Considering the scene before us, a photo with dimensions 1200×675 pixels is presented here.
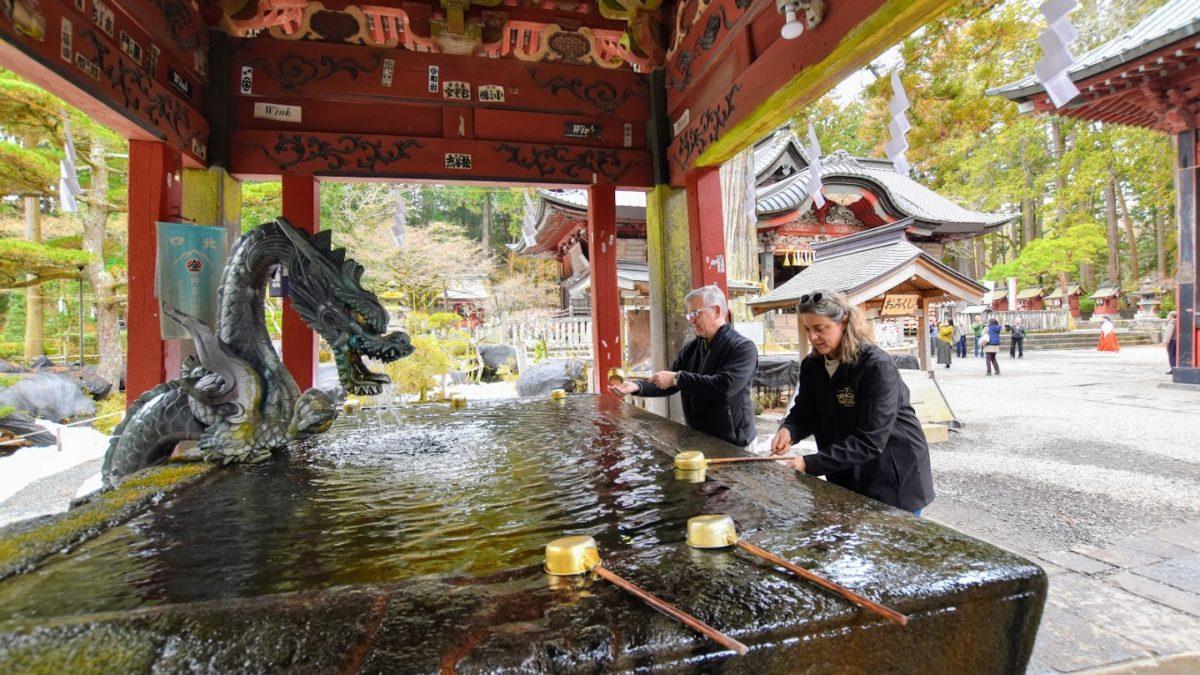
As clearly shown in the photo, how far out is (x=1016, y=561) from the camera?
958mm

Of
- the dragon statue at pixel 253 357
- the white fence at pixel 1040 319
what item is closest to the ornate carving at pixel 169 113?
the dragon statue at pixel 253 357

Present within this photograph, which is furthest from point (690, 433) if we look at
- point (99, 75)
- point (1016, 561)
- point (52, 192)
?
point (52, 192)

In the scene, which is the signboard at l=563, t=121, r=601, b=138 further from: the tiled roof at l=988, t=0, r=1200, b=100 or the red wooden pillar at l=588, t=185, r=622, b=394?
the tiled roof at l=988, t=0, r=1200, b=100

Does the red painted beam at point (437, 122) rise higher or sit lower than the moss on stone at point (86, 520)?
higher

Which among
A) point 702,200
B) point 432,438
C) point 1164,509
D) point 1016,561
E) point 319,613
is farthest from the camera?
point 702,200

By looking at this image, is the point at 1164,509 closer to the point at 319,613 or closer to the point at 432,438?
the point at 432,438

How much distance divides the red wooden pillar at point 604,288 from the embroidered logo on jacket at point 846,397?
2.90 meters

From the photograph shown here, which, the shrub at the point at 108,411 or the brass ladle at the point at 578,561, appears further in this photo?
the shrub at the point at 108,411

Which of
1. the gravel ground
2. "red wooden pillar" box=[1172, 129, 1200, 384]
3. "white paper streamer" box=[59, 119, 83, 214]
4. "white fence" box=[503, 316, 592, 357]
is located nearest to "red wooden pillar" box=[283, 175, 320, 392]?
"white paper streamer" box=[59, 119, 83, 214]

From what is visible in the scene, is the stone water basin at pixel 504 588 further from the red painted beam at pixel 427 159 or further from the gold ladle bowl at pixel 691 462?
the red painted beam at pixel 427 159

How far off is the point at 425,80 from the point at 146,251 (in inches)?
86.8

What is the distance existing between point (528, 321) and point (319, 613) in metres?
14.3

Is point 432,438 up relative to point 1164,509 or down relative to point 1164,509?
up

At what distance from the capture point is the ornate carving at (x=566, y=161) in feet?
14.8
